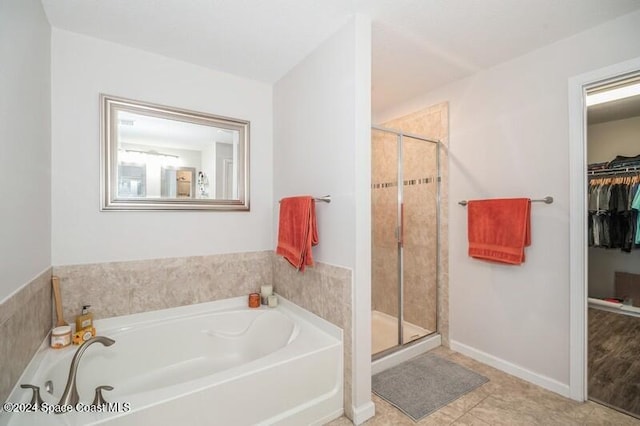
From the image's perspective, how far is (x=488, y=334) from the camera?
2293mm

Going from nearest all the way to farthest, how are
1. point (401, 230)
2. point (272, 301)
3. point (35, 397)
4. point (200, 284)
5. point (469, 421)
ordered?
1. point (35, 397)
2. point (469, 421)
3. point (200, 284)
4. point (272, 301)
5. point (401, 230)

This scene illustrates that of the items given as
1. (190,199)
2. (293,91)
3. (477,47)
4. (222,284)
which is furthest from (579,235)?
(190,199)

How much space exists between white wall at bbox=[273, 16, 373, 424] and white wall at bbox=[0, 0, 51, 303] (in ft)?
4.86

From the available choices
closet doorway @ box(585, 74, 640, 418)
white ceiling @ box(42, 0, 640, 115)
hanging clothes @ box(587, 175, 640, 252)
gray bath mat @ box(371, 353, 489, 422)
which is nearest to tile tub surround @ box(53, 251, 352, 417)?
gray bath mat @ box(371, 353, 489, 422)

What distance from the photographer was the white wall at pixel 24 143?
1.11 m

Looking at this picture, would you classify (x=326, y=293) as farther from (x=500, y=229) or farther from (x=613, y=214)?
(x=613, y=214)

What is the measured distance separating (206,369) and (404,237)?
6.47 ft

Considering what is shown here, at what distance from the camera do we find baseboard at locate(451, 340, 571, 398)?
6.22 feet

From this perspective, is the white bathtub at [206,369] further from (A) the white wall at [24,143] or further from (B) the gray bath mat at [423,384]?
(A) the white wall at [24,143]

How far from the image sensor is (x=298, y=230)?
1.98 m

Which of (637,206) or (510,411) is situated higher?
(637,206)

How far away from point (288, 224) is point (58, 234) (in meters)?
1.44

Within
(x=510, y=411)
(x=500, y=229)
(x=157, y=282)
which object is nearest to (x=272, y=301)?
(x=157, y=282)

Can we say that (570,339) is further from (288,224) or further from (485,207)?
(288,224)
